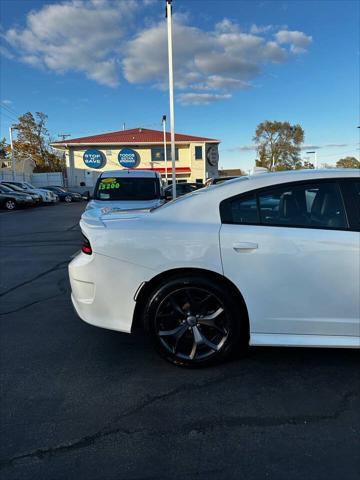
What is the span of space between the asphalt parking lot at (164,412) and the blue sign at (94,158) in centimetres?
3659

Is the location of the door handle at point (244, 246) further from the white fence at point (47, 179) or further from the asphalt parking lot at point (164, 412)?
the white fence at point (47, 179)

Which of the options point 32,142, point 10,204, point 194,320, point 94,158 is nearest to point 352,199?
point 194,320

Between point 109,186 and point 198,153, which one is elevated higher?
point 198,153

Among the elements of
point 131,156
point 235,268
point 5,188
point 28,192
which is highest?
point 131,156

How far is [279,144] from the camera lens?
67.7 meters

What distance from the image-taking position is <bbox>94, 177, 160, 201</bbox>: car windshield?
838 cm

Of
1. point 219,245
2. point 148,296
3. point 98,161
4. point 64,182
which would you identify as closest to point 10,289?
point 148,296

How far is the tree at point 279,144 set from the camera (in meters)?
67.1

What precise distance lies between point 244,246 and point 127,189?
20.1 feet

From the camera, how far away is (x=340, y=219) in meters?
2.81

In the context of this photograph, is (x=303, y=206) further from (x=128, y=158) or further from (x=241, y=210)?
(x=128, y=158)

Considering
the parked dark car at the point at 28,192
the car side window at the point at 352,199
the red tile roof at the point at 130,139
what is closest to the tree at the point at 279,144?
the red tile roof at the point at 130,139

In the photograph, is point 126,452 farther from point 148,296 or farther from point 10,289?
point 10,289

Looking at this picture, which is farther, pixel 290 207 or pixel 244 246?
pixel 290 207
